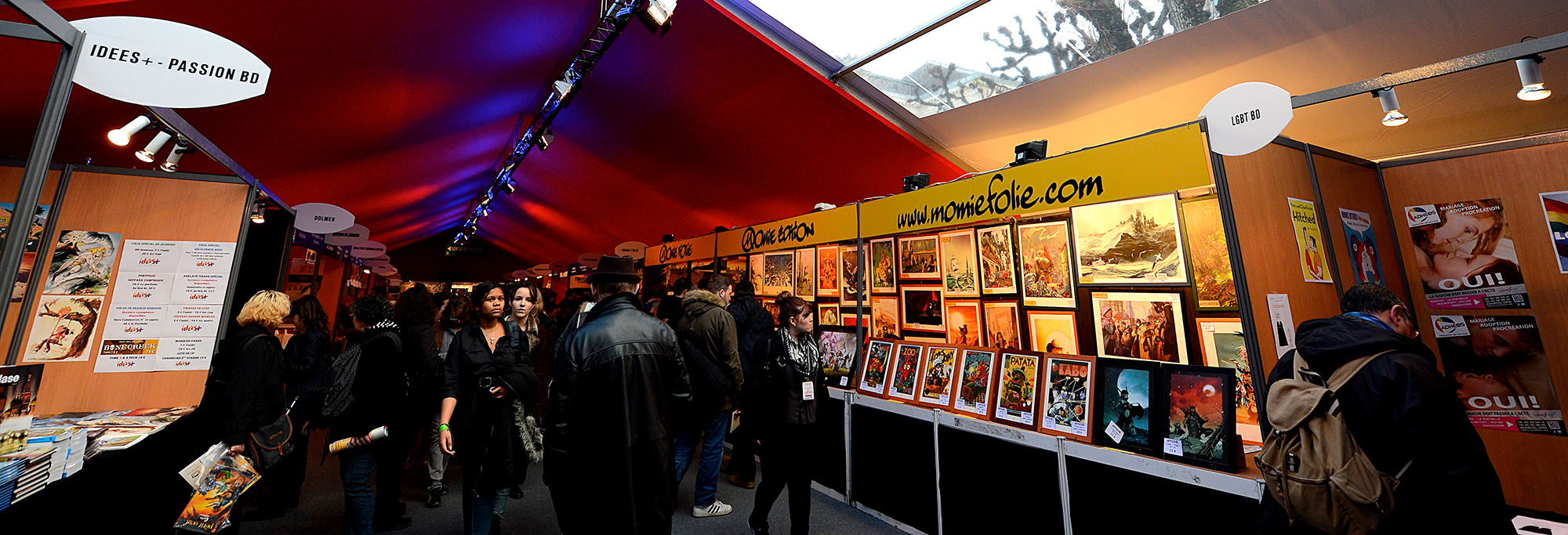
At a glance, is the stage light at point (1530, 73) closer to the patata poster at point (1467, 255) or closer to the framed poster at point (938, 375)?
the patata poster at point (1467, 255)

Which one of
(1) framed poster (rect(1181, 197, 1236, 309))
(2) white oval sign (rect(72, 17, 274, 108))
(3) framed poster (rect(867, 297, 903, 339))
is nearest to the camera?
(2) white oval sign (rect(72, 17, 274, 108))

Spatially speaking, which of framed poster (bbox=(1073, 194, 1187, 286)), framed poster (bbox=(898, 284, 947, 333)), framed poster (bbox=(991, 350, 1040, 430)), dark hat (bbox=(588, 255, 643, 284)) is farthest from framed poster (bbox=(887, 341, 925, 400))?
dark hat (bbox=(588, 255, 643, 284))

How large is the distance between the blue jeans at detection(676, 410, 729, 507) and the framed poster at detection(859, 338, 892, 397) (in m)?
1.06

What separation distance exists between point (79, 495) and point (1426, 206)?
6696mm

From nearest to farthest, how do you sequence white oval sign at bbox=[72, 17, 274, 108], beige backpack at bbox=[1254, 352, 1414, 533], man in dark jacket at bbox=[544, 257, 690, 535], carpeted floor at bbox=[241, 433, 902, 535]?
white oval sign at bbox=[72, 17, 274, 108]
beige backpack at bbox=[1254, 352, 1414, 533]
man in dark jacket at bbox=[544, 257, 690, 535]
carpeted floor at bbox=[241, 433, 902, 535]

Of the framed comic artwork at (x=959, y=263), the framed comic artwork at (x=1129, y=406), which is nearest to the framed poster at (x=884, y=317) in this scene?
the framed comic artwork at (x=959, y=263)

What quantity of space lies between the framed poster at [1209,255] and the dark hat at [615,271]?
106 inches

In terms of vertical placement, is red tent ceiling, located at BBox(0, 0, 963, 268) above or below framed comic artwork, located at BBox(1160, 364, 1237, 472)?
above

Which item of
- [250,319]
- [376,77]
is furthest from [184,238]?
[376,77]

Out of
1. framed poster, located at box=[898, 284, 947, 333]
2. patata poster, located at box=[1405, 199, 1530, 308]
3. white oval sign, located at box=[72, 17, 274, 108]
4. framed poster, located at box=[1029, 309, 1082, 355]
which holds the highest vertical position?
white oval sign, located at box=[72, 17, 274, 108]

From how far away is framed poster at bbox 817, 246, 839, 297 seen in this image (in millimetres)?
4660

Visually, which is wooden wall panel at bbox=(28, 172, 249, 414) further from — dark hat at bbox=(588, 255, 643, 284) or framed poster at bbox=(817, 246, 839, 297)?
framed poster at bbox=(817, 246, 839, 297)

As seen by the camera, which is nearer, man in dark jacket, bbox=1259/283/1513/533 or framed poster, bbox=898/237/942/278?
man in dark jacket, bbox=1259/283/1513/533

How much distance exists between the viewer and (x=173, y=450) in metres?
2.60
